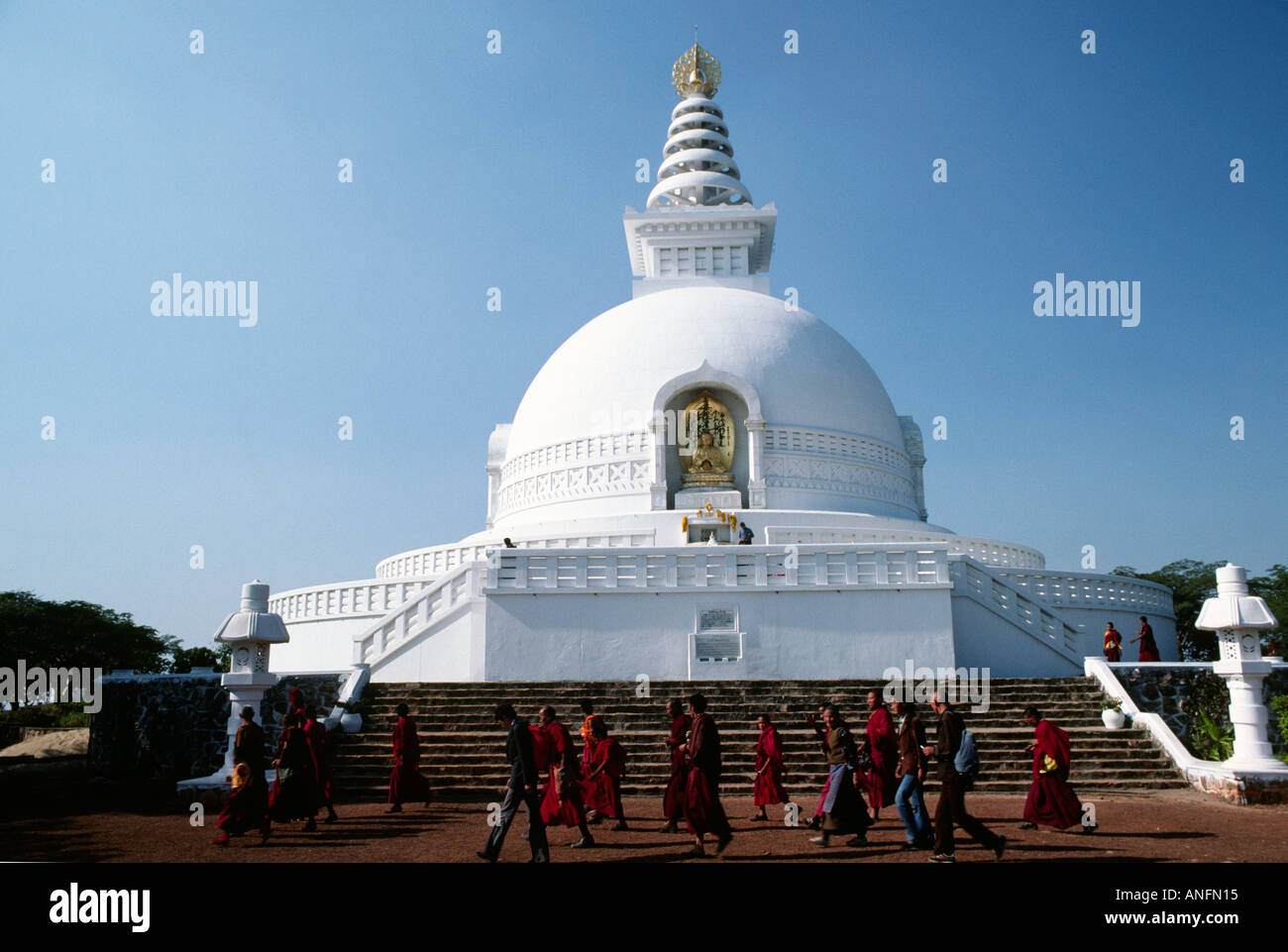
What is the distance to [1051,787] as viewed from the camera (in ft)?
31.7

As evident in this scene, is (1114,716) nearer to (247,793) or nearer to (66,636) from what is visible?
(247,793)

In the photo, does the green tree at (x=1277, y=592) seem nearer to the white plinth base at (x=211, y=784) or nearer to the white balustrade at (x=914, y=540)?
the white balustrade at (x=914, y=540)

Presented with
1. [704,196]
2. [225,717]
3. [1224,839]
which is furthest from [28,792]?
[704,196]

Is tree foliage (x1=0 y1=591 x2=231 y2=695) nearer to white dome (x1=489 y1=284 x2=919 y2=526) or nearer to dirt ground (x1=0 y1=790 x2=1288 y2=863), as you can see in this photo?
white dome (x1=489 y1=284 x2=919 y2=526)

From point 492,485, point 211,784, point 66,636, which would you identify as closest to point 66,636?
point 66,636

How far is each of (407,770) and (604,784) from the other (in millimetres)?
2708

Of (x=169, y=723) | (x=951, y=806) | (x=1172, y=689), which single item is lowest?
(x=169, y=723)

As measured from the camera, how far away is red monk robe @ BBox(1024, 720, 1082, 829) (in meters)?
9.58

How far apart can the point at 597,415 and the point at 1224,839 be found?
18.8 meters

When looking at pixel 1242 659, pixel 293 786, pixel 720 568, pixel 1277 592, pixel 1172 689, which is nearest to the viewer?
pixel 293 786

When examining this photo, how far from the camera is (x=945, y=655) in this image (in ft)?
52.6

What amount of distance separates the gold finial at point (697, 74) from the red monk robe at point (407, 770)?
3177cm

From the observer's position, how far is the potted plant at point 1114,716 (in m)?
13.5
